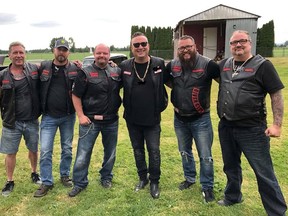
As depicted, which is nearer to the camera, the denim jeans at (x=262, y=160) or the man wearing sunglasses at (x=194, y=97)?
the denim jeans at (x=262, y=160)

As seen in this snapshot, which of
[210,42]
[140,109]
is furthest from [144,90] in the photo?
[210,42]

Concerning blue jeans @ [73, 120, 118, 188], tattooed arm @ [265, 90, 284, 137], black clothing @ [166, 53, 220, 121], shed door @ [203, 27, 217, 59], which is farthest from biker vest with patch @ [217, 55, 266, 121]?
shed door @ [203, 27, 217, 59]

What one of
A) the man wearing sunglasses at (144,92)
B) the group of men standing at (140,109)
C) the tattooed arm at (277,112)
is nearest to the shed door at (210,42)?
the group of men standing at (140,109)

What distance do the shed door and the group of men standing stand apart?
71.6 ft

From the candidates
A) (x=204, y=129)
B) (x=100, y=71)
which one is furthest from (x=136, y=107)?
(x=204, y=129)

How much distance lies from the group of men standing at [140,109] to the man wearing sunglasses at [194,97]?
0.5 inches

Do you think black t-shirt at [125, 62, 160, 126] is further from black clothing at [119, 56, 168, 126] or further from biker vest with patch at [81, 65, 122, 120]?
biker vest with patch at [81, 65, 122, 120]

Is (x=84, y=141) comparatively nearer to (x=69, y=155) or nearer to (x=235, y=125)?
(x=69, y=155)

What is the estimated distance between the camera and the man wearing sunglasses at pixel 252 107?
2.96m

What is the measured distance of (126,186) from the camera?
14.0ft

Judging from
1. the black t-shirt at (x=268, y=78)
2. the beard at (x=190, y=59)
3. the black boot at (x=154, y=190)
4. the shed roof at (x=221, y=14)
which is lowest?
the black boot at (x=154, y=190)

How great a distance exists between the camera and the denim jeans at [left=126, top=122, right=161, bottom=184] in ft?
12.8

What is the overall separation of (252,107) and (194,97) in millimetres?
734

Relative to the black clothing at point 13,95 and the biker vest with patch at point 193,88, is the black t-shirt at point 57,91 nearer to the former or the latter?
the black clothing at point 13,95
